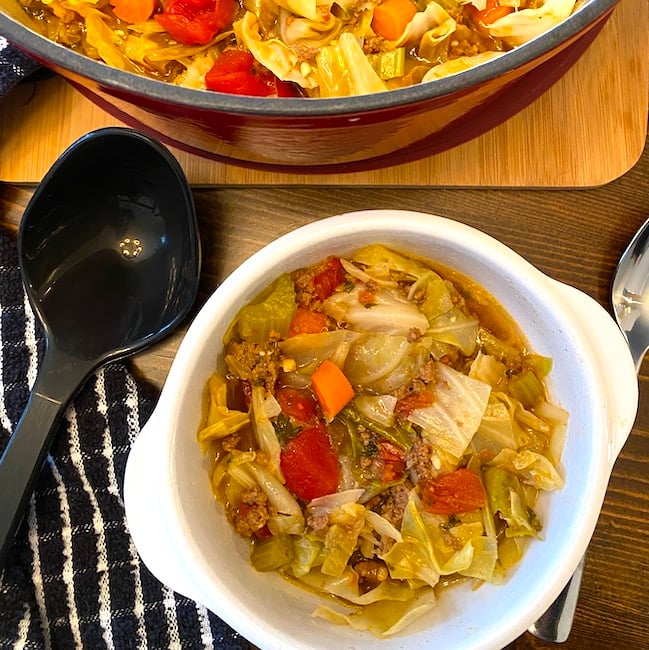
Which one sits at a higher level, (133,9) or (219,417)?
(133,9)

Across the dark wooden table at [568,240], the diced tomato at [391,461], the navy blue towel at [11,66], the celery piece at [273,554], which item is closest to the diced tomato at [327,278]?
the dark wooden table at [568,240]

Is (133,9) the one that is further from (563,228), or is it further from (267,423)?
(563,228)

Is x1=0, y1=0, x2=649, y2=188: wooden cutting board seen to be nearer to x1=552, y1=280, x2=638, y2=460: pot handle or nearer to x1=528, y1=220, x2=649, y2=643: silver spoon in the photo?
x1=528, y1=220, x2=649, y2=643: silver spoon

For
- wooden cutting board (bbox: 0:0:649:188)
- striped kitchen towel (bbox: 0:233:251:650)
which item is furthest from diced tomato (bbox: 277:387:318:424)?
wooden cutting board (bbox: 0:0:649:188)

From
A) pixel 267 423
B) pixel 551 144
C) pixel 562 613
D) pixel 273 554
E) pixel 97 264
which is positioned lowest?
pixel 562 613

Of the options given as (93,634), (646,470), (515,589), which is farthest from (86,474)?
(646,470)

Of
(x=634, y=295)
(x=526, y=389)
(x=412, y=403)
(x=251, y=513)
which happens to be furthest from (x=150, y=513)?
(x=634, y=295)

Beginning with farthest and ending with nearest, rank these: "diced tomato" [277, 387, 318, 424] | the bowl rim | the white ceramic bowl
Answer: "diced tomato" [277, 387, 318, 424] → the white ceramic bowl → the bowl rim
